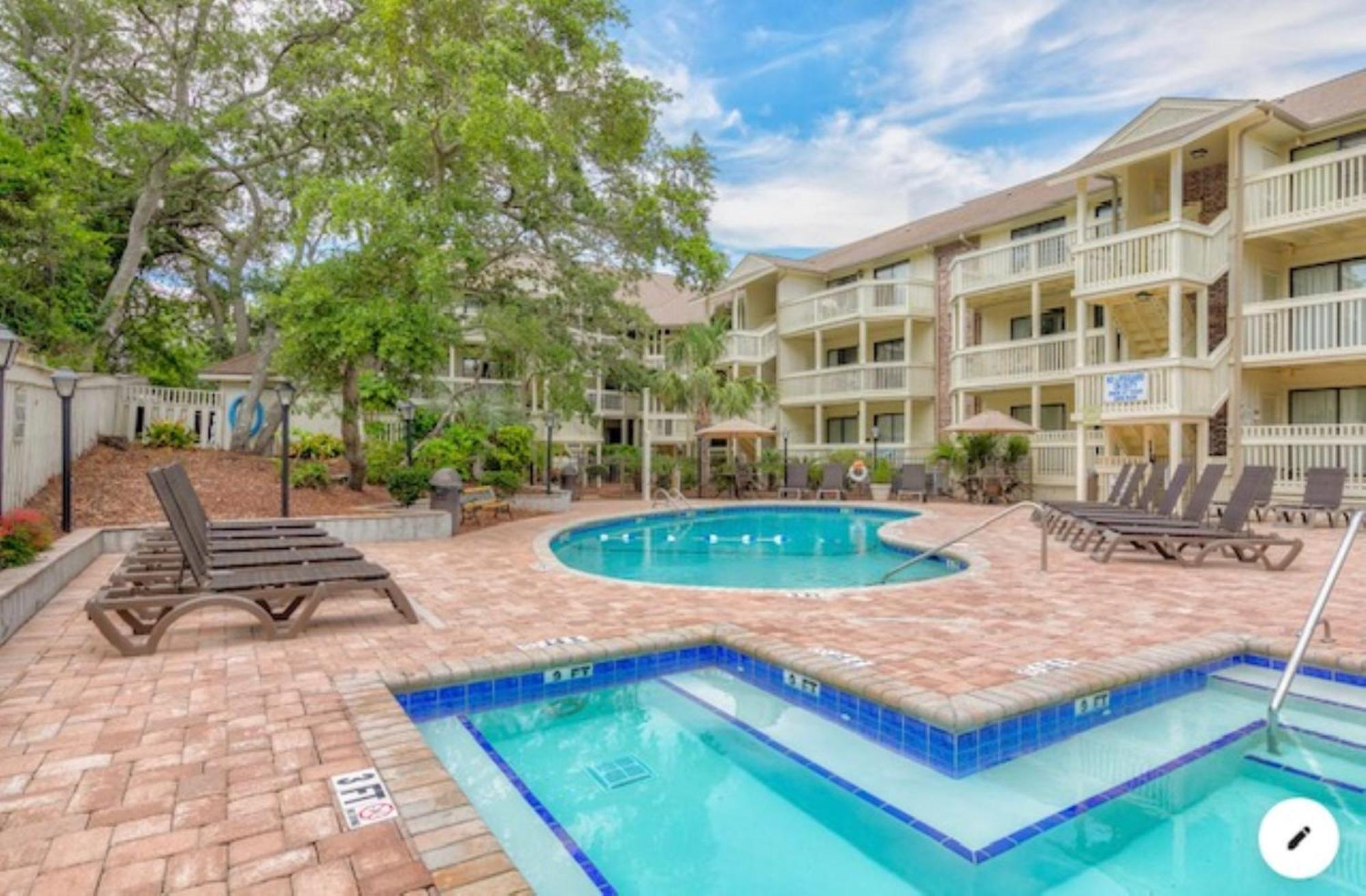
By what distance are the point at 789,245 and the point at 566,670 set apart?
4431 cm

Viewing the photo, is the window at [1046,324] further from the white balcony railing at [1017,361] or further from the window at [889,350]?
the window at [889,350]

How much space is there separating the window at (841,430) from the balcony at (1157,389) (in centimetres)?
1123

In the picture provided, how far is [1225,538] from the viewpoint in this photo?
909 cm

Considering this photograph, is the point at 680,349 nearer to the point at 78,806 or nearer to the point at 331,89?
the point at 331,89

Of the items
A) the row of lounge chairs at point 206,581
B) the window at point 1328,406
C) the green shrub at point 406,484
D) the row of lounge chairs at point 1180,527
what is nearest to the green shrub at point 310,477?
the green shrub at point 406,484

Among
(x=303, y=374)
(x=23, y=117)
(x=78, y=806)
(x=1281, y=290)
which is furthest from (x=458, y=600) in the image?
(x=1281, y=290)

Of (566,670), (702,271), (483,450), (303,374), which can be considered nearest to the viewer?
(566,670)

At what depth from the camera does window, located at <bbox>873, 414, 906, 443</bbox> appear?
26.2 m

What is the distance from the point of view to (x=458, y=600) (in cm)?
718

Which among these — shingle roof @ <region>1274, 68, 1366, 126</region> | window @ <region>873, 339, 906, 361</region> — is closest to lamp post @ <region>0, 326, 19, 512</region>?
shingle roof @ <region>1274, 68, 1366, 126</region>

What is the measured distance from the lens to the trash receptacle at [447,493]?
1328cm

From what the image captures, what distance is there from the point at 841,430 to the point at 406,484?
1900 centimetres

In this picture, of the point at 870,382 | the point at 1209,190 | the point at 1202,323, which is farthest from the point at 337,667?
the point at 870,382

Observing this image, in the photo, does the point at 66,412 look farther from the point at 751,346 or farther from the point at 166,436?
the point at 751,346
